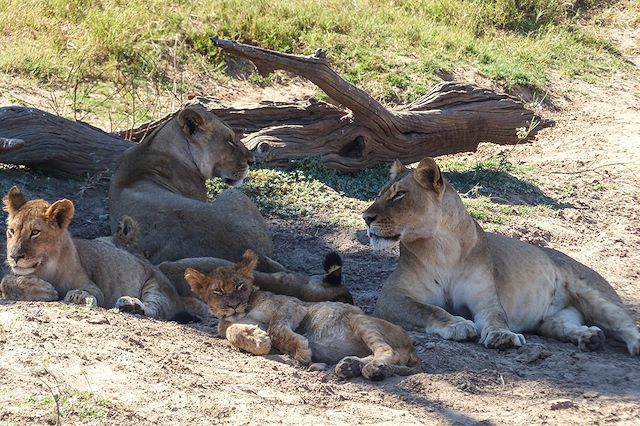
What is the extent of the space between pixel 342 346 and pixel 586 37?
11021 millimetres

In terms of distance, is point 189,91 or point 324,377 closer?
point 324,377

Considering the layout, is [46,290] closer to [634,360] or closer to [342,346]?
[342,346]

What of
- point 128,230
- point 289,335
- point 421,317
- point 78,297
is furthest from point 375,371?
point 128,230

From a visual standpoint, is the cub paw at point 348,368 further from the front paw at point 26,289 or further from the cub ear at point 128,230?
the cub ear at point 128,230

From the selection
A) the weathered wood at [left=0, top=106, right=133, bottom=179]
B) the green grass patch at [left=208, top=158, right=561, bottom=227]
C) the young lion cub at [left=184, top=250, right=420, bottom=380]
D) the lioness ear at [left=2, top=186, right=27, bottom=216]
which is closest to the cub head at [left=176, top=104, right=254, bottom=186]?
the green grass patch at [left=208, top=158, right=561, bottom=227]

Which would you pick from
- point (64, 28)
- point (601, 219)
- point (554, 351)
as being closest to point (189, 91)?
point (64, 28)

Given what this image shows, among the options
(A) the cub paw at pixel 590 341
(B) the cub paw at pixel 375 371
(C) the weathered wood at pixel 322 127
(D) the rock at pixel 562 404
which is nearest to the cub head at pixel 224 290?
(B) the cub paw at pixel 375 371

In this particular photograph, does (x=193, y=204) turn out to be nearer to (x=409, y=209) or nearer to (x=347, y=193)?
(x=409, y=209)

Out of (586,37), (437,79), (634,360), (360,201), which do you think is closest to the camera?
(634,360)

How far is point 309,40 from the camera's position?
45.3 ft

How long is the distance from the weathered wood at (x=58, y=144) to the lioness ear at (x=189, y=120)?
3.22 feet

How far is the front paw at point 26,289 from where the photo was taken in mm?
6789

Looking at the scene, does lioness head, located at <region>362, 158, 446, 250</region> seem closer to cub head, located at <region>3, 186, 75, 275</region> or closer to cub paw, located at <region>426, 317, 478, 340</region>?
cub paw, located at <region>426, 317, 478, 340</region>

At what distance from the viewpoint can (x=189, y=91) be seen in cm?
1244
